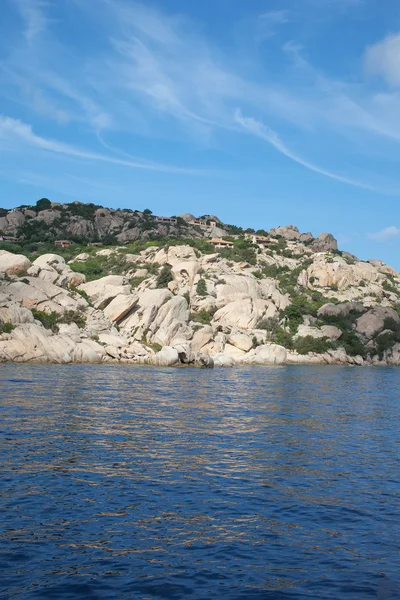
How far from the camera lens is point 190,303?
98.8 m

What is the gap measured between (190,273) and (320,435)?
275ft

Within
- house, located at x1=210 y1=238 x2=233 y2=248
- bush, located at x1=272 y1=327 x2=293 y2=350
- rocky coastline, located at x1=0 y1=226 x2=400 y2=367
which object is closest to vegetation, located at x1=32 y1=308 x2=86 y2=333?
rocky coastline, located at x1=0 y1=226 x2=400 y2=367

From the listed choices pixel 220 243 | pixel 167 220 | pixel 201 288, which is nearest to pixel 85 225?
pixel 167 220

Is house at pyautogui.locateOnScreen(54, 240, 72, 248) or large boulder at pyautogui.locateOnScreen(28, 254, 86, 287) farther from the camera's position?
house at pyautogui.locateOnScreen(54, 240, 72, 248)

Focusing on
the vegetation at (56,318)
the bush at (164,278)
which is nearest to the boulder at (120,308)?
the vegetation at (56,318)

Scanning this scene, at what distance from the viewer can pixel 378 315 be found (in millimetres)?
111312

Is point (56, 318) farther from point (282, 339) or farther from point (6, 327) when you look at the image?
point (282, 339)

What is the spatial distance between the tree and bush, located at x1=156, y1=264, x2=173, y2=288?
8595cm

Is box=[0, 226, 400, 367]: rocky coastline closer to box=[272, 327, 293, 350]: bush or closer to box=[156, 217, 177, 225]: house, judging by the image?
box=[272, 327, 293, 350]: bush

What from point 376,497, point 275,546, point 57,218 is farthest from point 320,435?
point 57,218

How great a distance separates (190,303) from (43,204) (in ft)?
329

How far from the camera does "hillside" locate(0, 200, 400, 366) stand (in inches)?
2746

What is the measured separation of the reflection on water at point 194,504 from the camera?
1052 cm

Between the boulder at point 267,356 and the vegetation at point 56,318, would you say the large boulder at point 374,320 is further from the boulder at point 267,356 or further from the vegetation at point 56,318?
the vegetation at point 56,318
